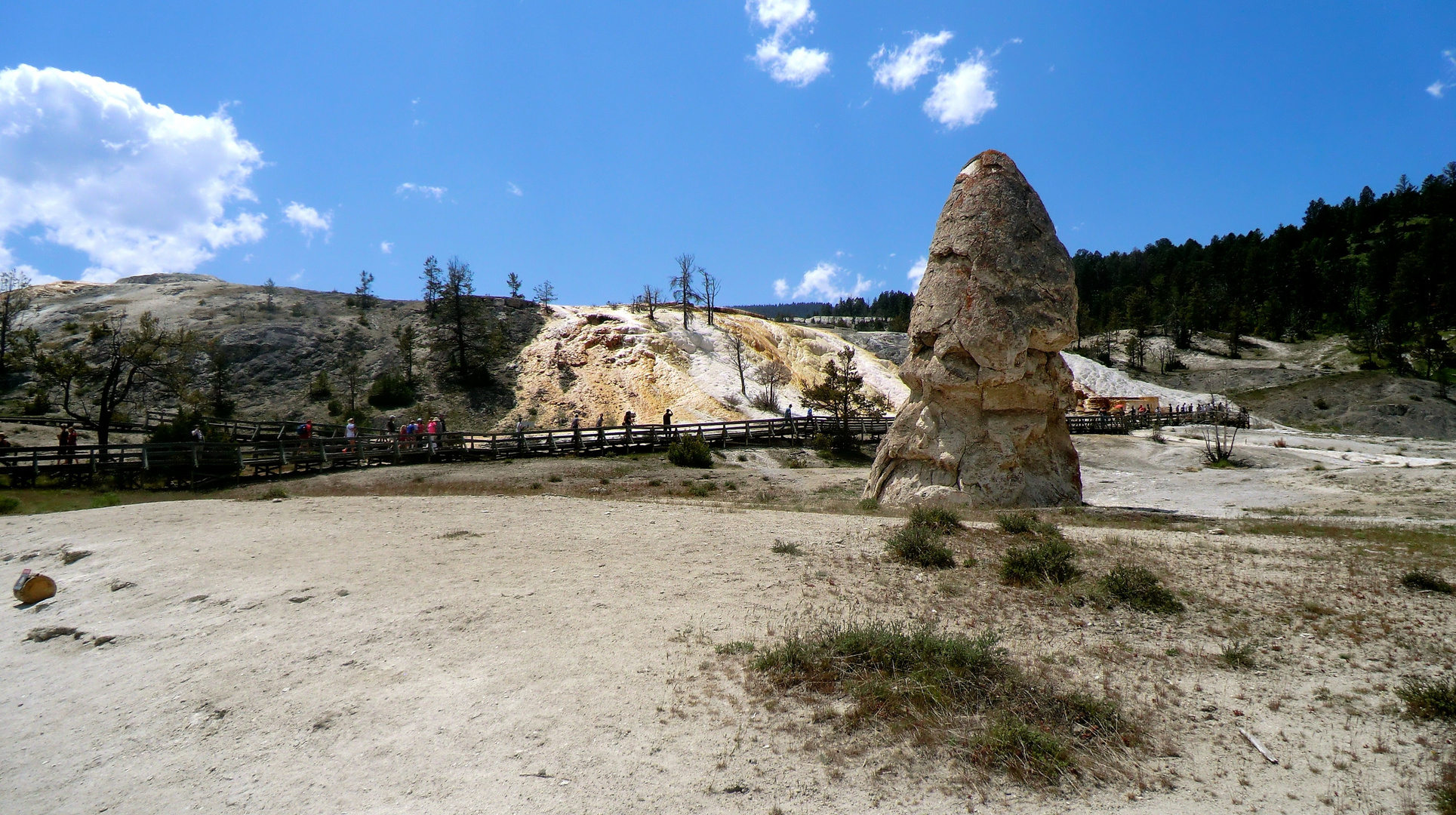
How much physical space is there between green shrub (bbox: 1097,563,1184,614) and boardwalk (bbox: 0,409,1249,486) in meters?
22.4

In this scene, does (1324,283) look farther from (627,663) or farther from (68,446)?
(68,446)

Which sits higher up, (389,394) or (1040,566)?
(389,394)

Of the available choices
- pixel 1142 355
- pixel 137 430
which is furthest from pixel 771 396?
pixel 1142 355

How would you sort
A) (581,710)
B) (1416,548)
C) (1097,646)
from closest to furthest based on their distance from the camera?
(581,710), (1097,646), (1416,548)

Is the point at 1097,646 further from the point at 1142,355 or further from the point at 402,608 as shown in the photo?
the point at 1142,355

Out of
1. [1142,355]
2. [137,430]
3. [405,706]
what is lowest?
[405,706]

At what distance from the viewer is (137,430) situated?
1196 inches

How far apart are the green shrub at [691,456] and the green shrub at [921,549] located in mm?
16078

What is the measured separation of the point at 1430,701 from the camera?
453 cm

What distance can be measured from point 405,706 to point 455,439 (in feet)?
80.7

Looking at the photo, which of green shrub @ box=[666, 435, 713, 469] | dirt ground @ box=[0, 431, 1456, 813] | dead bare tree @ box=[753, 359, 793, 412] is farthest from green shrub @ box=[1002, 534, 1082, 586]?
dead bare tree @ box=[753, 359, 793, 412]

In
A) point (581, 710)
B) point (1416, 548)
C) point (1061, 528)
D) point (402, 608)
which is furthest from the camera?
point (1061, 528)

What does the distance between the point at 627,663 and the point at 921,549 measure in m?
4.65

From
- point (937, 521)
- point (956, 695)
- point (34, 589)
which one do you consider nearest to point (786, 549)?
point (937, 521)
